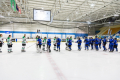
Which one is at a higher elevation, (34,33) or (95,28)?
(95,28)

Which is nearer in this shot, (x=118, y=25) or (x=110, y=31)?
(x=118, y=25)

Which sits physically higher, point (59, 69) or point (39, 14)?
point (39, 14)

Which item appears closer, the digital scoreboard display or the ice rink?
the ice rink

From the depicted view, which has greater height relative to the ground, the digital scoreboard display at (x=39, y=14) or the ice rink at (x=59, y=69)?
the digital scoreboard display at (x=39, y=14)

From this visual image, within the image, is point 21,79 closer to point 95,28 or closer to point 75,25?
point 75,25

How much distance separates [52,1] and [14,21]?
16.8m

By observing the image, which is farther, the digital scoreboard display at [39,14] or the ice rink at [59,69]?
the digital scoreboard display at [39,14]

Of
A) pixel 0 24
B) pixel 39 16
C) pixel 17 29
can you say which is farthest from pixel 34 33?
pixel 39 16

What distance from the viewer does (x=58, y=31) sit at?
27812 mm

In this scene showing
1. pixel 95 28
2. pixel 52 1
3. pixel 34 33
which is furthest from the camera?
pixel 95 28

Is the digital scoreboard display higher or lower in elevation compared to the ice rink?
higher

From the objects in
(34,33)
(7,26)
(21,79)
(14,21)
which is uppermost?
(14,21)

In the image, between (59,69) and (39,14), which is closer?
(59,69)

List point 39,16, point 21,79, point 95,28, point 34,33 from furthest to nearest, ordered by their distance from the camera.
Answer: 1. point 95,28
2. point 34,33
3. point 39,16
4. point 21,79
